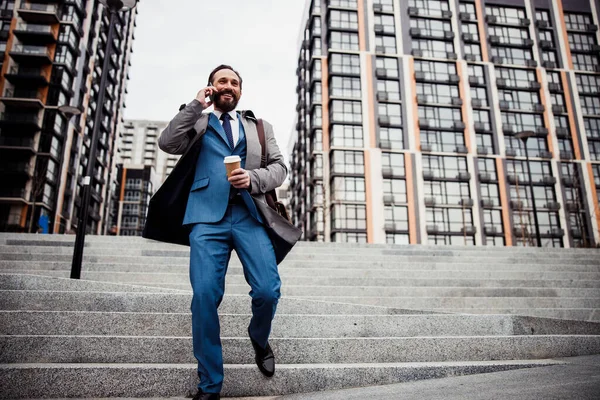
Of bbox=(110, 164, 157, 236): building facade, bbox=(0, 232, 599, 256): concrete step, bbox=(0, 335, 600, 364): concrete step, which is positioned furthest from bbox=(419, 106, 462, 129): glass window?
bbox=(110, 164, 157, 236): building facade

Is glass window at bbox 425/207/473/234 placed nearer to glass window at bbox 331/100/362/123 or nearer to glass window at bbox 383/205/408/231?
glass window at bbox 383/205/408/231

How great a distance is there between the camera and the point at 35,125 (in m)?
35.6

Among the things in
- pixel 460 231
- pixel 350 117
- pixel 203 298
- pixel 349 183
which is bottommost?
pixel 203 298

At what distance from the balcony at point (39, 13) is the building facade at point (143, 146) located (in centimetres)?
6198

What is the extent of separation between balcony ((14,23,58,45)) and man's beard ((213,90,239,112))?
43911 mm

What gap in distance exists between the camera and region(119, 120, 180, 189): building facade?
331ft

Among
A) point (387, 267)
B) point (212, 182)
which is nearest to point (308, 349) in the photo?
point (212, 182)

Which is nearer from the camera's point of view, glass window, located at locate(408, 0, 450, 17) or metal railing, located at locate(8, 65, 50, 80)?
metal railing, located at locate(8, 65, 50, 80)

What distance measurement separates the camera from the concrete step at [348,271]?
648cm

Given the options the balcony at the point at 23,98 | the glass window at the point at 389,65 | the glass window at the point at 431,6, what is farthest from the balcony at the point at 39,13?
the glass window at the point at 431,6

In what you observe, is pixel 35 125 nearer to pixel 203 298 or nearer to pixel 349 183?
pixel 349 183

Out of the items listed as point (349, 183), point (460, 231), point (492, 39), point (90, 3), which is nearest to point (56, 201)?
point (90, 3)

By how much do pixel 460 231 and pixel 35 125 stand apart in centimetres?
4092

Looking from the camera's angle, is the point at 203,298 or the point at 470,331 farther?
the point at 470,331
